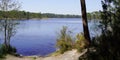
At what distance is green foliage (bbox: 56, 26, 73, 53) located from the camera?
20.7m

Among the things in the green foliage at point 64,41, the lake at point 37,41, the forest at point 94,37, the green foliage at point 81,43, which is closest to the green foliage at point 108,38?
the forest at point 94,37

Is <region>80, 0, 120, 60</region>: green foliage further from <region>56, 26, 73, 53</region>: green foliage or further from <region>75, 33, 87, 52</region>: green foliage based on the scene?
<region>56, 26, 73, 53</region>: green foliage

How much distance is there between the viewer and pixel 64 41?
22031 mm

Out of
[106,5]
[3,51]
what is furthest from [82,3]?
[3,51]

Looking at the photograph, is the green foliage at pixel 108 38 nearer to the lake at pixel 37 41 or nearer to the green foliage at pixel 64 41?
the green foliage at pixel 64 41

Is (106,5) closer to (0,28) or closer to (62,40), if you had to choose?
(62,40)

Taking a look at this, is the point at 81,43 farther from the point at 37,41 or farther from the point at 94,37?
the point at 37,41

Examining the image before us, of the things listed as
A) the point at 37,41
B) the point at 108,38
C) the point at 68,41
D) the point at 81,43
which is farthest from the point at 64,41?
the point at 37,41

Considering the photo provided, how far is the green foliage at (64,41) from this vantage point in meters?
20.7

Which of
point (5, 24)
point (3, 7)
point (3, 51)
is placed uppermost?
point (3, 7)

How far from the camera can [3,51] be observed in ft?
72.7

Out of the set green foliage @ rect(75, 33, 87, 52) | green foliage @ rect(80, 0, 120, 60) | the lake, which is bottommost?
the lake

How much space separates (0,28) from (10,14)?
1.63m

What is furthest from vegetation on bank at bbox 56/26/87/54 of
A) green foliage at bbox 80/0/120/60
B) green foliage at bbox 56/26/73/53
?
green foliage at bbox 80/0/120/60
